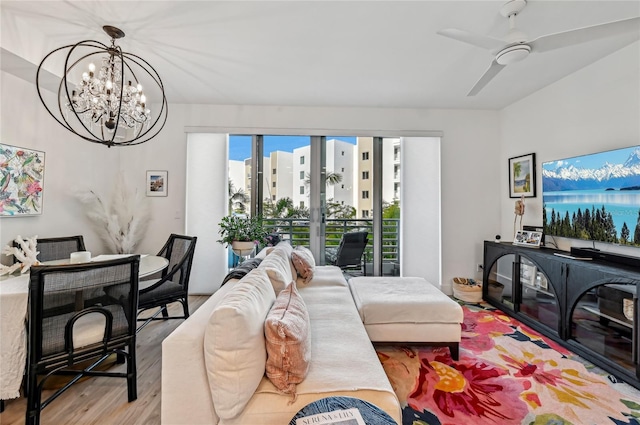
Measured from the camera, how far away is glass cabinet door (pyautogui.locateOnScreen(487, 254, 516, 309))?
3.12 metres

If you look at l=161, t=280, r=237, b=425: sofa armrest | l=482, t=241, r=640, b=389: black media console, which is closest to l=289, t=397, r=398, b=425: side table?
l=161, t=280, r=237, b=425: sofa armrest

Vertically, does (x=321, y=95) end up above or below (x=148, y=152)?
above

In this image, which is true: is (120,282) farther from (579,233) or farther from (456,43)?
(579,233)

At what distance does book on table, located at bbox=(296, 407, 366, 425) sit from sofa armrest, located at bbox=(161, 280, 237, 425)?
427mm

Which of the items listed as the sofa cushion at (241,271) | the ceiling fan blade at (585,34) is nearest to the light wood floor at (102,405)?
the sofa cushion at (241,271)

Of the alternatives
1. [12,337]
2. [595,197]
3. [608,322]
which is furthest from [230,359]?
[595,197]

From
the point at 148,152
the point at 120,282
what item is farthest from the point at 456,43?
the point at 148,152

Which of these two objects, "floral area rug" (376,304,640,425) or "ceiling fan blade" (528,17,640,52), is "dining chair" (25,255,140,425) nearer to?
"floral area rug" (376,304,640,425)

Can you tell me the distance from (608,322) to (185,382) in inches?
118

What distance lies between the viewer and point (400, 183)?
3.89 meters

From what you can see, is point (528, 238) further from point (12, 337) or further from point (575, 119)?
point (12, 337)

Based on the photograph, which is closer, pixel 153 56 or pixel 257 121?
pixel 153 56

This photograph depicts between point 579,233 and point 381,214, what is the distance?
2097 millimetres

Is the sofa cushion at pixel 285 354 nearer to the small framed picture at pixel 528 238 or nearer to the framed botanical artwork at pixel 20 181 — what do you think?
the framed botanical artwork at pixel 20 181
